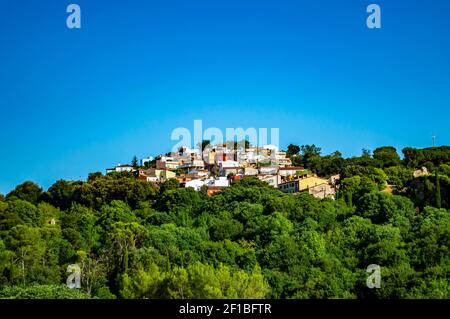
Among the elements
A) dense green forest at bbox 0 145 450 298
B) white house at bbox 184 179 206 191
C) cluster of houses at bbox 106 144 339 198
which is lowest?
dense green forest at bbox 0 145 450 298

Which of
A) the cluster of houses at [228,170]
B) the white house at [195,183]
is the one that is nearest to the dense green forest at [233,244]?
the cluster of houses at [228,170]

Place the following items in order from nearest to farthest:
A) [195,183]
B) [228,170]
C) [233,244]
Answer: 1. [233,244]
2. [195,183]
3. [228,170]

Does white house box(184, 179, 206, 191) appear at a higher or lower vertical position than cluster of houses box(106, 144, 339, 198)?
lower

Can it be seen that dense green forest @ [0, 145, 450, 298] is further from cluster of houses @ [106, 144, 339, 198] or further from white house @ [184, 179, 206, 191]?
white house @ [184, 179, 206, 191]

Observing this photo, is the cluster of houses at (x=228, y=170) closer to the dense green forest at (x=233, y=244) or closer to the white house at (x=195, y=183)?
the white house at (x=195, y=183)

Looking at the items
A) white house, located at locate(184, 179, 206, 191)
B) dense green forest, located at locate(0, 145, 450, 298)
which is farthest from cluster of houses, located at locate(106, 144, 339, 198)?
dense green forest, located at locate(0, 145, 450, 298)

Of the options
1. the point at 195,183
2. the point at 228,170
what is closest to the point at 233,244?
the point at 195,183

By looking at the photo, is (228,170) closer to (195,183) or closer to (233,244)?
(195,183)
